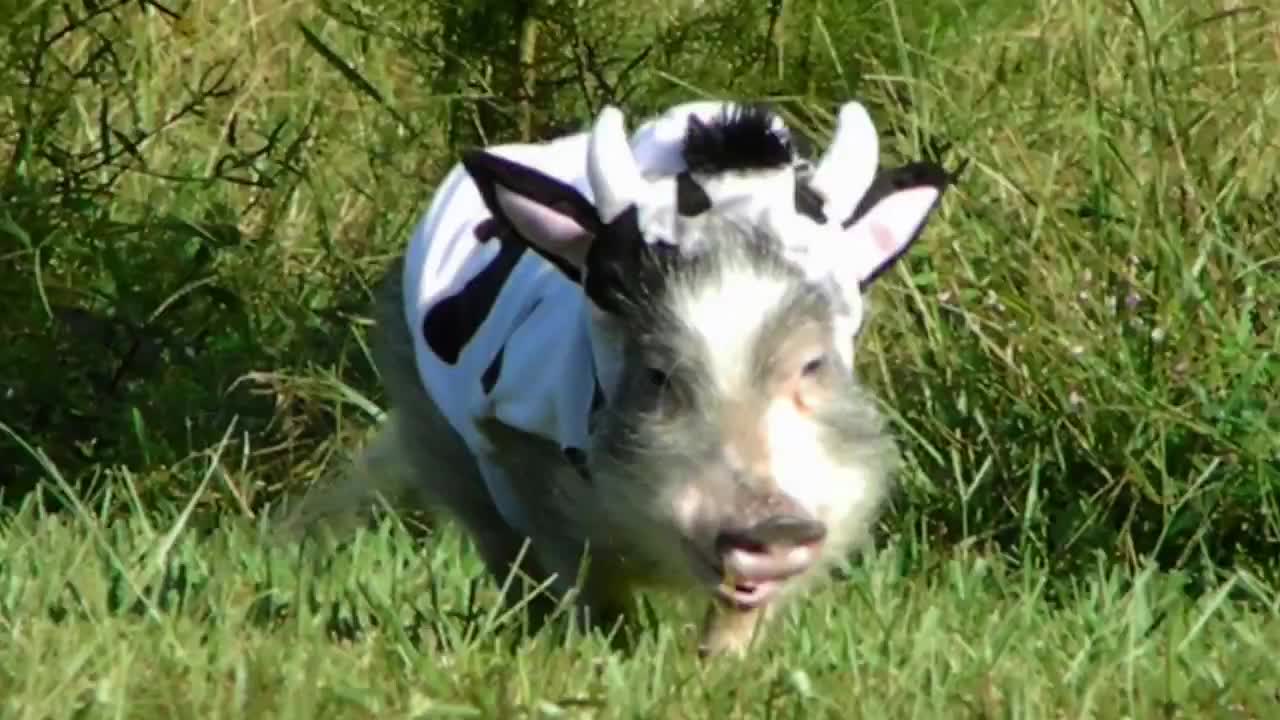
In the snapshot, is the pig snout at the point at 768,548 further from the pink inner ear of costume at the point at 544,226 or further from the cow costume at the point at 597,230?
the pink inner ear of costume at the point at 544,226

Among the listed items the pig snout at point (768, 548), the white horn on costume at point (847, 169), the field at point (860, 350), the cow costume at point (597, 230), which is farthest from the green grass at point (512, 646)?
the white horn on costume at point (847, 169)

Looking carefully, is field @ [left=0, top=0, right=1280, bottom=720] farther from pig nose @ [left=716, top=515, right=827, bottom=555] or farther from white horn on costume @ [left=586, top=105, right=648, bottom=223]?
white horn on costume @ [left=586, top=105, right=648, bottom=223]

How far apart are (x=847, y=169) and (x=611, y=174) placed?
42 centimetres

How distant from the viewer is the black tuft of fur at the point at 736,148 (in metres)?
4.82

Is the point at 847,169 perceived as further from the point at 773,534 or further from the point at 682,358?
the point at 773,534

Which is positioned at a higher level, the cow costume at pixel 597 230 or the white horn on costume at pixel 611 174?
the white horn on costume at pixel 611 174

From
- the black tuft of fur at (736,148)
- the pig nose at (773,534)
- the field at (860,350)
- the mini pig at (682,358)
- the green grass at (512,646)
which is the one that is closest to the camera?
the green grass at (512,646)

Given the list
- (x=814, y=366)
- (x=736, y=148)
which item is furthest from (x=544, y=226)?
(x=814, y=366)

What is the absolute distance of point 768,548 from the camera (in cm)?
436

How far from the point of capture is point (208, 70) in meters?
8.95

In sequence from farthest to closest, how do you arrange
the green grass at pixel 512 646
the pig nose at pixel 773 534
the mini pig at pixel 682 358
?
the mini pig at pixel 682 358 < the pig nose at pixel 773 534 < the green grass at pixel 512 646

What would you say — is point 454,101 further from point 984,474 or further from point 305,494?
point 984,474

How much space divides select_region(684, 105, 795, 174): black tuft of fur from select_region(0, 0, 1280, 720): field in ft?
2.43

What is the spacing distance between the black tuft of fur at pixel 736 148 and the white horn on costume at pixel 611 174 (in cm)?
14
